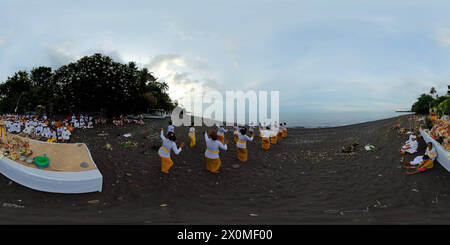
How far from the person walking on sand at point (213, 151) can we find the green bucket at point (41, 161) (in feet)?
14.8

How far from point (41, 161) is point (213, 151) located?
15.9 ft

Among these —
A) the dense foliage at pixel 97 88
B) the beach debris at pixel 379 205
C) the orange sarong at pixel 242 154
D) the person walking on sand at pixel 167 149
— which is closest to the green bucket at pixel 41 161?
the person walking on sand at pixel 167 149

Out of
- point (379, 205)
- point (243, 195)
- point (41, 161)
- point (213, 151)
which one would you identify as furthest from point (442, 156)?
point (41, 161)

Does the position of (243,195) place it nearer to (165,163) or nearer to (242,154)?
(165,163)

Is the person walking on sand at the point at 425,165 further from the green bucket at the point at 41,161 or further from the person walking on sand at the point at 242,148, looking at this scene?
the green bucket at the point at 41,161

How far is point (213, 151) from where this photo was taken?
7762 mm

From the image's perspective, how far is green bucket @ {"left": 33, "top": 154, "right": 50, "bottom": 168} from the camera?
5930 mm

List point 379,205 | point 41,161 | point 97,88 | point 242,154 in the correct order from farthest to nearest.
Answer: point 97,88 → point 242,154 → point 41,161 → point 379,205

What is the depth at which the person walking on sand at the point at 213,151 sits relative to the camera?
7641 mm

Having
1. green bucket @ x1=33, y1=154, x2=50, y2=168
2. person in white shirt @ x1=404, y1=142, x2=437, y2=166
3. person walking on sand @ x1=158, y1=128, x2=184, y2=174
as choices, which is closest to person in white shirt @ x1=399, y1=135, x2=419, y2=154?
person in white shirt @ x1=404, y1=142, x2=437, y2=166

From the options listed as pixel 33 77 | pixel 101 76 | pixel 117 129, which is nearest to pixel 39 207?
pixel 117 129

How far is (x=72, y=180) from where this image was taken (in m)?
5.56

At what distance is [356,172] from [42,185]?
9831 mm

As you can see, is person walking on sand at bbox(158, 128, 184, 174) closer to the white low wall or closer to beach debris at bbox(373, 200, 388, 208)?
beach debris at bbox(373, 200, 388, 208)
